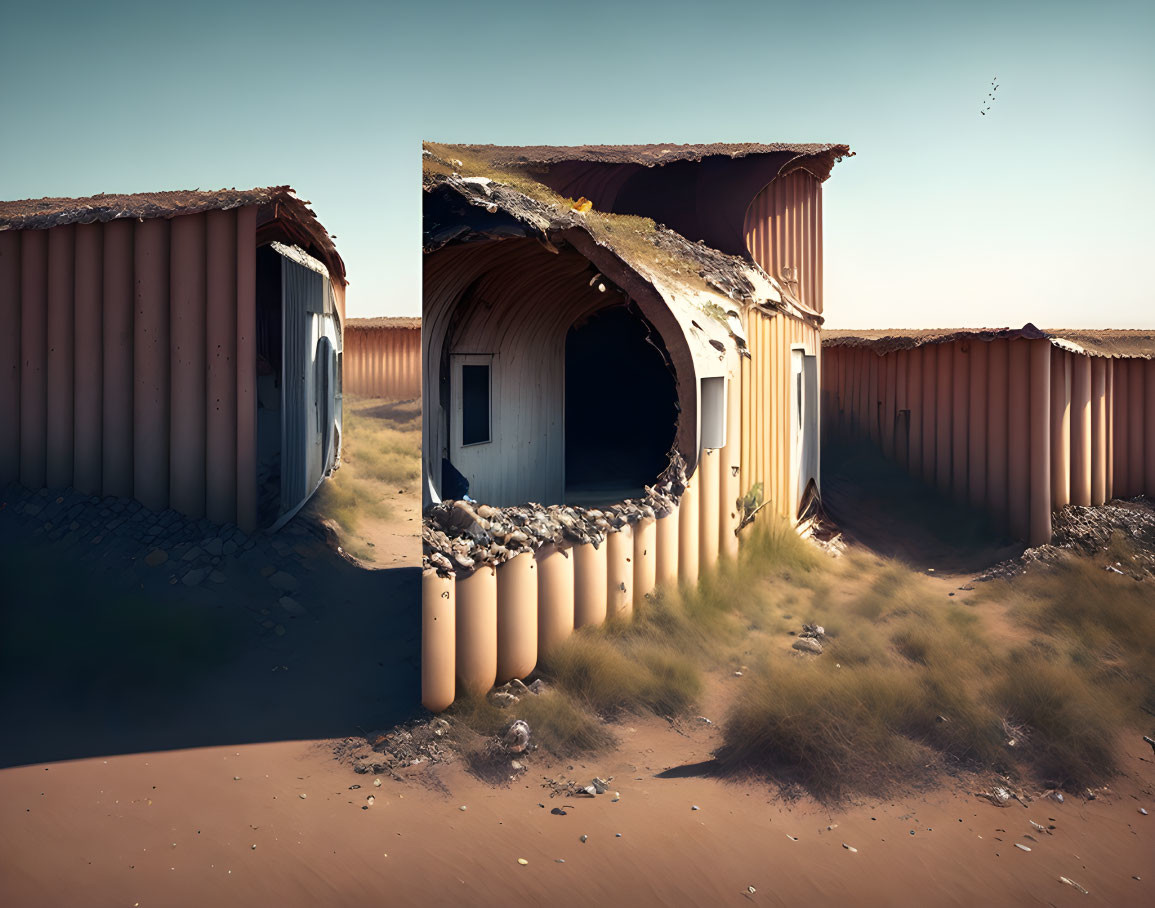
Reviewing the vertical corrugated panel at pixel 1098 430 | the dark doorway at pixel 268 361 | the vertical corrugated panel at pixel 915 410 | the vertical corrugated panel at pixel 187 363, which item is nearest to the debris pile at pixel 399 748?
the vertical corrugated panel at pixel 187 363

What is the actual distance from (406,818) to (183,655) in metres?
3.17

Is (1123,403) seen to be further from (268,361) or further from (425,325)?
(268,361)

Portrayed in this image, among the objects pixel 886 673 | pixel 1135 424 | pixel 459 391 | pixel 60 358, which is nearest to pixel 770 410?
pixel 459 391

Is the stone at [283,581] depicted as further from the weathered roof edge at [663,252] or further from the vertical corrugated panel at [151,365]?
the weathered roof edge at [663,252]

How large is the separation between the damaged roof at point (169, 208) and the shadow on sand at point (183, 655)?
2953 millimetres

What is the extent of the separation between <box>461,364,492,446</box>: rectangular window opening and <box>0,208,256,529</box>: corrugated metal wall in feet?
6.87

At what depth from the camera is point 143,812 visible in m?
4.46

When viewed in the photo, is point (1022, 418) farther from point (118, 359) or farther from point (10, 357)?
point (10, 357)

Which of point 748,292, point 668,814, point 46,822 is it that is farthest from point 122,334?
point 668,814

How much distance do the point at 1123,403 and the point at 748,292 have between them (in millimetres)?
5440

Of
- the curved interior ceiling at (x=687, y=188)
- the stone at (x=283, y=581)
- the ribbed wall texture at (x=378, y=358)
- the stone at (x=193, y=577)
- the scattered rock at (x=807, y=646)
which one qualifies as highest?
the curved interior ceiling at (x=687, y=188)

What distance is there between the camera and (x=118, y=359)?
8.56 m

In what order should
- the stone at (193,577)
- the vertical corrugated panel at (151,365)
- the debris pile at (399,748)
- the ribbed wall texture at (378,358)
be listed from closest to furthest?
1. the debris pile at (399,748)
2. the stone at (193,577)
3. the vertical corrugated panel at (151,365)
4. the ribbed wall texture at (378,358)

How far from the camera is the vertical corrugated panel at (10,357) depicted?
8805 millimetres
